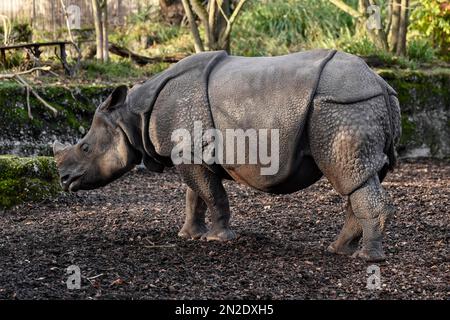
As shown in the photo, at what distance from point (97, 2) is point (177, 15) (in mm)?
5544

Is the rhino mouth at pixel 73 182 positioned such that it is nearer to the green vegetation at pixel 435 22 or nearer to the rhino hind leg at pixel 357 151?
the rhino hind leg at pixel 357 151

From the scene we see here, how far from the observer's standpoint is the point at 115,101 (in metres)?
7.66

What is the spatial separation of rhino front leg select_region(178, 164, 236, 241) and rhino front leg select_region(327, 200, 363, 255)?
2.97 ft

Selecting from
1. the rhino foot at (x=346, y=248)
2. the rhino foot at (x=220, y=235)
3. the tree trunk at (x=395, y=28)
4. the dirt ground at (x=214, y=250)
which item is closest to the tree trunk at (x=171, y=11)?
the tree trunk at (x=395, y=28)

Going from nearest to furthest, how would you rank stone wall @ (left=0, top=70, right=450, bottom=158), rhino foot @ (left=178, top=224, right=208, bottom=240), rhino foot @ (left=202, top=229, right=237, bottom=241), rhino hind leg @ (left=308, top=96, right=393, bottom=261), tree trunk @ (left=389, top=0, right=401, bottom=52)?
1. rhino hind leg @ (left=308, top=96, right=393, bottom=261)
2. rhino foot @ (left=202, top=229, right=237, bottom=241)
3. rhino foot @ (left=178, top=224, right=208, bottom=240)
4. stone wall @ (left=0, top=70, right=450, bottom=158)
5. tree trunk @ (left=389, top=0, right=401, bottom=52)

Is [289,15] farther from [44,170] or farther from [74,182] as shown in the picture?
[74,182]

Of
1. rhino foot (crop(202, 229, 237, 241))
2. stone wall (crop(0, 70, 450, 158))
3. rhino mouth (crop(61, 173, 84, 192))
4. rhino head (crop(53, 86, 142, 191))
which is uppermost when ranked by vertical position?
rhino head (crop(53, 86, 142, 191))

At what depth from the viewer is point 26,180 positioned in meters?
10.0

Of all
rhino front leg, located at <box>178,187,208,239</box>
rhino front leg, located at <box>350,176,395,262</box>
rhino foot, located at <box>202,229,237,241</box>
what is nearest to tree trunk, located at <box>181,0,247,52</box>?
rhino front leg, located at <box>178,187,208,239</box>

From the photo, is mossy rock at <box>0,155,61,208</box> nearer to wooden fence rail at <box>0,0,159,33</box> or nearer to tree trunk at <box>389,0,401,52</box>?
tree trunk at <box>389,0,401,52</box>

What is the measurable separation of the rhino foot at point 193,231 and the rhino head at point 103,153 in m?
0.75

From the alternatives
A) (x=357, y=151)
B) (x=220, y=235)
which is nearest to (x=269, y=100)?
(x=357, y=151)

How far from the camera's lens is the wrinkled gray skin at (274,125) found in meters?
6.80

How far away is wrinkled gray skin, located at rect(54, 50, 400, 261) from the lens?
6801mm
